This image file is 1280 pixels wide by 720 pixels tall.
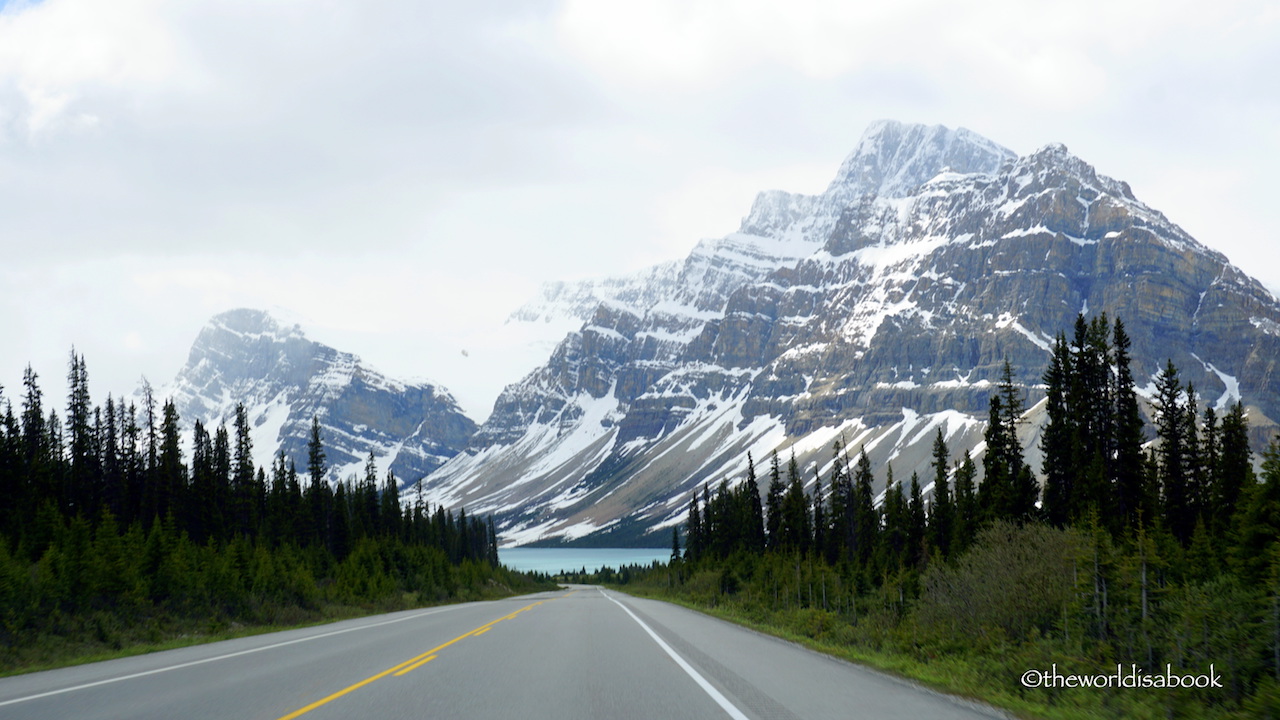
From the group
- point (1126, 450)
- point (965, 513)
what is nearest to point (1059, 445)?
point (1126, 450)

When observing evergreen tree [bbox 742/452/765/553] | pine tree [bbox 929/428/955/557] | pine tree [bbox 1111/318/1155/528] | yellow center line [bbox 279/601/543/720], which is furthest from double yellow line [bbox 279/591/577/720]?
evergreen tree [bbox 742/452/765/553]

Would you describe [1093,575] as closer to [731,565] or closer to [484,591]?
[731,565]

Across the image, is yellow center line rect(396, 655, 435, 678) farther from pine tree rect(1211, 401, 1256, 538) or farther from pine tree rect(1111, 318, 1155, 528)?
pine tree rect(1211, 401, 1256, 538)

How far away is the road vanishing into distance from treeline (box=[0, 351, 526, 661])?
710 centimetres

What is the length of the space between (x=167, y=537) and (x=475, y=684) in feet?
95.9

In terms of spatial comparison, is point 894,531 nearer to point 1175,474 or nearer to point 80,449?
point 1175,474

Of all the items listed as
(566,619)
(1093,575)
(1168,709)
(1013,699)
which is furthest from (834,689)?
(566,619)

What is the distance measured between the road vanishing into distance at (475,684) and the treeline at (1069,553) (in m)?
2.60

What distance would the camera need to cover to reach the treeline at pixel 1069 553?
13.8m

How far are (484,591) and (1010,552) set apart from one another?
2703 inches

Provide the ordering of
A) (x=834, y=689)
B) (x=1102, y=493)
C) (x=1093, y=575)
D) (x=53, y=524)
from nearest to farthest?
(x=834, y=689)
(x=1093, y=575)
(x=53, y=524)
(x=1102, y=493)

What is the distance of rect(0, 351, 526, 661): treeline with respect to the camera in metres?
26.3

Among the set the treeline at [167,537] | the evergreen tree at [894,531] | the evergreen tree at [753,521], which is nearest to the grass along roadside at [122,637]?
the treeline at [167,537]

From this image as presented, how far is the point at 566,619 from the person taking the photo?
31.0 m
